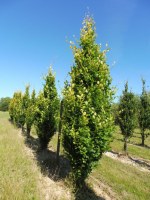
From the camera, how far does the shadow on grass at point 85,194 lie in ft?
29.1

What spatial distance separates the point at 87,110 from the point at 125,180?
5.36 m

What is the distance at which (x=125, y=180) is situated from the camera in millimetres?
12445

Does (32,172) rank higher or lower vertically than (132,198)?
higher

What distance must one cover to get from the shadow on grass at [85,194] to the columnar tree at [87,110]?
14.6 inches

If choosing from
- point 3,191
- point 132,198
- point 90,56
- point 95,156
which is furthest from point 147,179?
point 3,191

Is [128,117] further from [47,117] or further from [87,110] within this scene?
[87,110]

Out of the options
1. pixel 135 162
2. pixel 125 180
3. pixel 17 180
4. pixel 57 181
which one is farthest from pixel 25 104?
pixel 17 180

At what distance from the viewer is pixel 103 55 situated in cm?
1036

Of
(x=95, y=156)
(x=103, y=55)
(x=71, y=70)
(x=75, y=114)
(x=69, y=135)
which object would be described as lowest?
(x=95, y=156)

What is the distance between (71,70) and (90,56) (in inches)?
42.1

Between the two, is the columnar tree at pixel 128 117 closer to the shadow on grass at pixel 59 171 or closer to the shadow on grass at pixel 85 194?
the shadow on grass at pixel 59 171

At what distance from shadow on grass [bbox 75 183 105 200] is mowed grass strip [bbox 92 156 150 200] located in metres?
1.14

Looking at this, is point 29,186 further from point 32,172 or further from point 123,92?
point 123,92

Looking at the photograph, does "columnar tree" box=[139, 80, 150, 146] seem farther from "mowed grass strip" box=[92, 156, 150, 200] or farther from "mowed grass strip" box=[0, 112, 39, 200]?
"mowed grass strip" box=[0, 112, 39, 200]
